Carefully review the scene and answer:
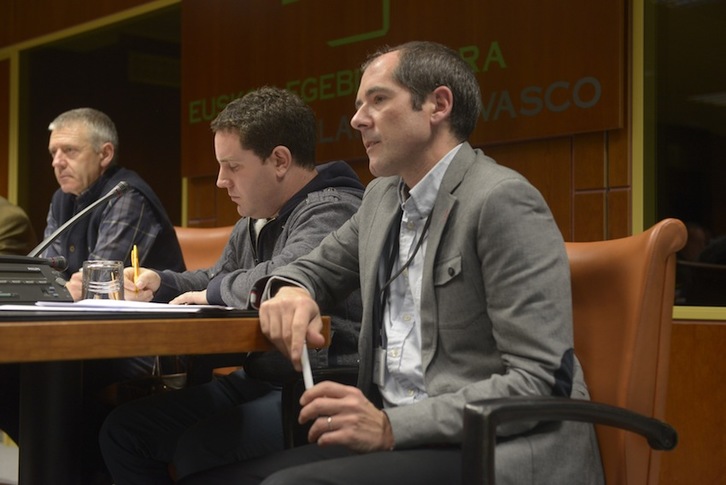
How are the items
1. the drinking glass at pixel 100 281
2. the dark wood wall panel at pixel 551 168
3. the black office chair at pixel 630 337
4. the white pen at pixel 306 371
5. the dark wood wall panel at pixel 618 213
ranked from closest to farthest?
the white pen at pixel 306 371, the black office chair at pixel 630 337, the drinking glass at pixel 100 281, the dark wood wall panel at pixel 618 213, the dark wood wall panel at pixel 551 168

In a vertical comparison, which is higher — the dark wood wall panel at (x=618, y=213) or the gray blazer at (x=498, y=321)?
the dark wood wall panel at (x=618, y=213)

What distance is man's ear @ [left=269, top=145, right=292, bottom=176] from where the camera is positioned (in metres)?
2.30

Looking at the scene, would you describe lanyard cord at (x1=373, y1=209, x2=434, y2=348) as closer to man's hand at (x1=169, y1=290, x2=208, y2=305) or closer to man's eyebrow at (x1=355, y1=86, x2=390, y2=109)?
man's eyebrow at (x1=355, y1=86, x2=390, y2=109)

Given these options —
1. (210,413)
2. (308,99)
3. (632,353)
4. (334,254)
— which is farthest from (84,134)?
(632,353)

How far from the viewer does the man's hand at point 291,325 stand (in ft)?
4.77

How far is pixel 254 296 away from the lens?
1707 millimetres

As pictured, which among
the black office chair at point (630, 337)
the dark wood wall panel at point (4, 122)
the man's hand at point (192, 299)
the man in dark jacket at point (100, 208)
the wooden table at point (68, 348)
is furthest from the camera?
the dark wood wall panel at point (4, 122)

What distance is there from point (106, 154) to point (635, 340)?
2.45 m

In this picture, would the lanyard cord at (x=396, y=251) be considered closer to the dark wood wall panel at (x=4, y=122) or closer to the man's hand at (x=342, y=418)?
the man's hand at (x=342, y=418)

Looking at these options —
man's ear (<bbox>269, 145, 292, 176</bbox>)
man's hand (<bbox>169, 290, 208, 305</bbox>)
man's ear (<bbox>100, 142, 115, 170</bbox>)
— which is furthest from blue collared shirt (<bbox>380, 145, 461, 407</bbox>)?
man's ear (<bbox>100, 142, 115, 170</bbox>)

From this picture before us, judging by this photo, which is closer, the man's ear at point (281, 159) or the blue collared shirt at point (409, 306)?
the blue collared shirt at point (409, 306)

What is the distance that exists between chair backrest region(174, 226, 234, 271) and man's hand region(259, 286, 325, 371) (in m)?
1.57

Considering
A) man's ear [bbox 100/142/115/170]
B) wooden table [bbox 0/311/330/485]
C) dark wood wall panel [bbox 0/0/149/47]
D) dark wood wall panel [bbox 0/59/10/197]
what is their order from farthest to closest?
1. dark wood wall panel [bbox 0/59/10/197]
2. dark wood wall panel [bbox 0/0/149/47]
3. man's ear [bbox 100/142/115/170]
4. wooden table [bbox 0/311/330/485]

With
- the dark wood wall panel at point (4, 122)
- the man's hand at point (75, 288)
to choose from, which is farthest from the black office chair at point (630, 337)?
the dark wood wall panel at point (4, 122)
